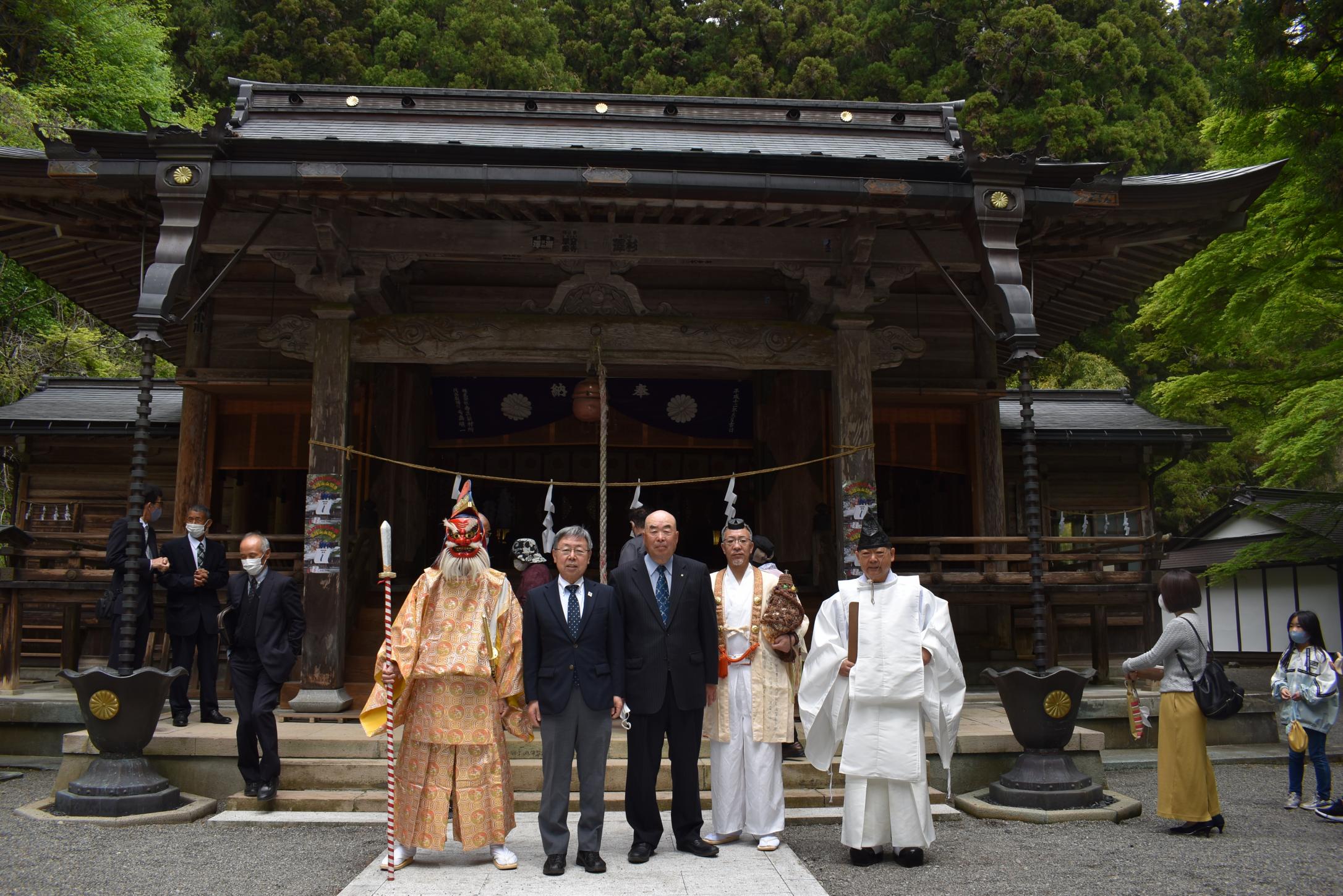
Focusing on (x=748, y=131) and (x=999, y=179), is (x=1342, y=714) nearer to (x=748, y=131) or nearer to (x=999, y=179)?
(x=999, y=179)

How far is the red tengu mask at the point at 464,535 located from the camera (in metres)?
5.00

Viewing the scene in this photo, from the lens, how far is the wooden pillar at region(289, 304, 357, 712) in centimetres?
841

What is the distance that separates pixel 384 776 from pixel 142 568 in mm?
2500

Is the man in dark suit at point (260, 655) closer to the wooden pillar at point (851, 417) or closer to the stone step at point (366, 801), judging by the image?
the stone step at point (366, 801)

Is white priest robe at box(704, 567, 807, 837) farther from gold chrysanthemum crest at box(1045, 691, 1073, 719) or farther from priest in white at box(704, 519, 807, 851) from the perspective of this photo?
gold chrysanthemum crest at box(1045, 691, 1073, 719)

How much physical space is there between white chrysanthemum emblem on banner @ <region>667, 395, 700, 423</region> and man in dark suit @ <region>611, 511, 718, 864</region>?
650 cm

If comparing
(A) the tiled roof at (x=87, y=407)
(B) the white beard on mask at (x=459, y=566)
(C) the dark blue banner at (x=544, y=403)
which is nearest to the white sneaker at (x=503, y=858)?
(B) the white beard on mask at (x=459, y=566)

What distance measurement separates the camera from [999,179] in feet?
26.6

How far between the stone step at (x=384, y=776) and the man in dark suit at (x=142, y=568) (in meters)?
Result: 1.56

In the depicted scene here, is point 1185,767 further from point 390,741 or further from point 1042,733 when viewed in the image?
point 390,741

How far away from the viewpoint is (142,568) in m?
7.34

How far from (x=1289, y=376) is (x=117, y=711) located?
41.1ft

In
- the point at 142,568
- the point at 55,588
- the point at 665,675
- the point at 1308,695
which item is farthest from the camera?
the point at 55,588

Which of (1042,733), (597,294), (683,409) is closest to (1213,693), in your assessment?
(1042,733)
